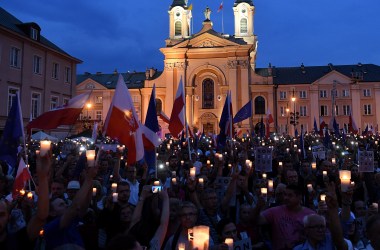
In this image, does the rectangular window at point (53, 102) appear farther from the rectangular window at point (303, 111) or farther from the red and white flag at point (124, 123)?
the rectangular window at point (303, 111)

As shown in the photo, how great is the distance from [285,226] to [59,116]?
5930 millimetres

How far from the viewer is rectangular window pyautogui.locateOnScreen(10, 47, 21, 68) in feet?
93.5

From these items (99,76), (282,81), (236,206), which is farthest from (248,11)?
(236,206)

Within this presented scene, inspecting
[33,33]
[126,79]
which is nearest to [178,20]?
[126,79]

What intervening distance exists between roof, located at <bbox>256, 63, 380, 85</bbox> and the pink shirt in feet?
186

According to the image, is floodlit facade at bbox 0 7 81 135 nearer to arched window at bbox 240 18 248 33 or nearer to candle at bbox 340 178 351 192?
candle at bbox 340 178 351 192

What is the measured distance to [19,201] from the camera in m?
6.40

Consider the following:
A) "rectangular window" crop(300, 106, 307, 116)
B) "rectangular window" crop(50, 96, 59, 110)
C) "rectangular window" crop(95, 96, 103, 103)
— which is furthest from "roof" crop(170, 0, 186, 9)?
"rectangular window" crop(50, 96, 59, 110)

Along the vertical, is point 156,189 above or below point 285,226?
above

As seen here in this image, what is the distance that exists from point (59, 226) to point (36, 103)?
2946cm

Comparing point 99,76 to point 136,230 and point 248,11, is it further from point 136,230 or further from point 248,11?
point 136,230

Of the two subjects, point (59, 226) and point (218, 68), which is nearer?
point (59, 226)

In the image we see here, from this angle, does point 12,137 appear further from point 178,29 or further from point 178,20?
point 178,20

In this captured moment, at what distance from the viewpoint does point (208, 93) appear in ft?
185
